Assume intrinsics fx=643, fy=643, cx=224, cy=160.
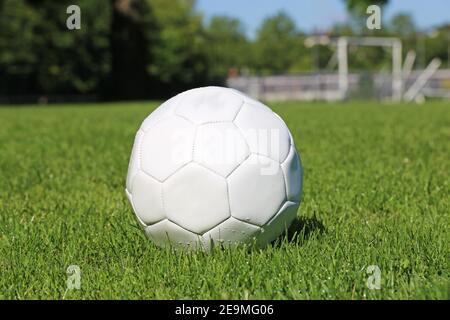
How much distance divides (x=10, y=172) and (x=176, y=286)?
4338 mm

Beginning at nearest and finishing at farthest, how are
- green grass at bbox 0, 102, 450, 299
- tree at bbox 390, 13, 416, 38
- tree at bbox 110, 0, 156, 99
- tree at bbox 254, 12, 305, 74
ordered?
1. green grass at bbox 0, 102, 450, 299
2. tree at bbox 110, 0, 156, 99
3. tree at bbox 254, 12, 305, 74
4. tree at bbox 390, 13, 416, 38

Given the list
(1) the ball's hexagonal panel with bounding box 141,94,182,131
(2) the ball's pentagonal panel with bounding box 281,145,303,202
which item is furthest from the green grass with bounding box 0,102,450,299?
(1) the ball's hexagonal panel with bounding box 141,94,182,131

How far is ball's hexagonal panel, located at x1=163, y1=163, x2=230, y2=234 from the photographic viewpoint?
3.23m

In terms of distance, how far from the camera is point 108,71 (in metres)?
48.1

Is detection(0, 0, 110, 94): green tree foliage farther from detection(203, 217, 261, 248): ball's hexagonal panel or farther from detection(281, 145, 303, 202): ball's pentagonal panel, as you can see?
detection(203, 217, 261, 248): ball's hexagonal panel

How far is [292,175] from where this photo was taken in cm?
348

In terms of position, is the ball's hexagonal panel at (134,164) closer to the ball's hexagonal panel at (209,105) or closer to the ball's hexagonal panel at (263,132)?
the ball's hexagonal panel at (209,105)

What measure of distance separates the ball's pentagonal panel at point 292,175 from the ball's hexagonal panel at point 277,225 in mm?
51

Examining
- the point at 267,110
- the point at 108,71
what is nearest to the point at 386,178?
the point at 267,110

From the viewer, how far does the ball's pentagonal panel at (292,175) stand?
11.2 feet

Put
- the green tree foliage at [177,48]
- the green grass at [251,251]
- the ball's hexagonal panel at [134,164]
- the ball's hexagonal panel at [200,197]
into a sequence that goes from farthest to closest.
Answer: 1. the green tree foliage at [177,48]
2. the ball's hexagonal panel at [134,164]
3. the ball's hexagonal panel at [200,197]
4. the green grass at [251,251]

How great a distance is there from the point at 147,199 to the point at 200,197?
322mm

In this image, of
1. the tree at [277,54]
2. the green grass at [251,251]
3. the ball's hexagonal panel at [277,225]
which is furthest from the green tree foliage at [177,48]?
the ball's hexagonal panel at [277,225]

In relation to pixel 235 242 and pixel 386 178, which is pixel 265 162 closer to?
pixel 235 242
